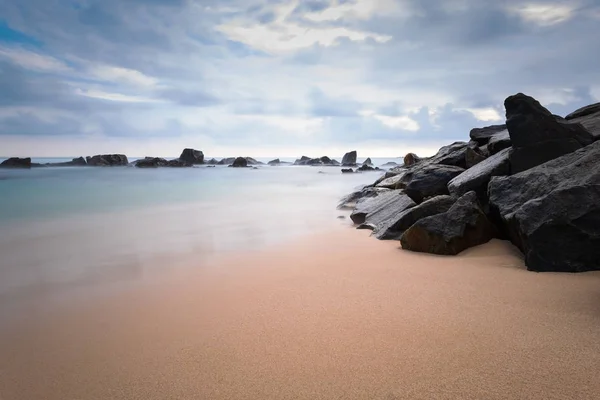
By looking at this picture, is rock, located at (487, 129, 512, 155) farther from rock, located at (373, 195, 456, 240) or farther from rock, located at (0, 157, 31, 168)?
rock, located at (0, 157, 31, 168)

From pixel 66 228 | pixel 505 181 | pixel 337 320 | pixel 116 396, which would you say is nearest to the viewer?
pixel 116 396

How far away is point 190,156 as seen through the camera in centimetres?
8312

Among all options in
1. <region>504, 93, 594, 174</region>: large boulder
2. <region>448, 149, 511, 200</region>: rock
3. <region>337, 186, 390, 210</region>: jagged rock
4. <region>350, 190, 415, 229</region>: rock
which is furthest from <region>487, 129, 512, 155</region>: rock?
<region>337, 186, 390, 210</region>: jagged rock

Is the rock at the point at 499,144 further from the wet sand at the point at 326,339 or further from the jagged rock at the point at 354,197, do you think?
the jagged rock at the point at 354,197

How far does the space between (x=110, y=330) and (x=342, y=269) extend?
294 cm

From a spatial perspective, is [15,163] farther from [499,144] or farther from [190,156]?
[499,144]

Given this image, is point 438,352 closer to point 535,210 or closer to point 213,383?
point 213,383

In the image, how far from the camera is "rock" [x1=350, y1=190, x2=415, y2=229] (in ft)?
26.9

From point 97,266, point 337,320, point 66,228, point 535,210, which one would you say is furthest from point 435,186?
point 66,228

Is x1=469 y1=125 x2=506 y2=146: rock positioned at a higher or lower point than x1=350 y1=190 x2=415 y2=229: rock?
higher

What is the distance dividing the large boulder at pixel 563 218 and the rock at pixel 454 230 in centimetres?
58

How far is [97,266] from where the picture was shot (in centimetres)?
605

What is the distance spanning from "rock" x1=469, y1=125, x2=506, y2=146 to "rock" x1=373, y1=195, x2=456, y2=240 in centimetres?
445

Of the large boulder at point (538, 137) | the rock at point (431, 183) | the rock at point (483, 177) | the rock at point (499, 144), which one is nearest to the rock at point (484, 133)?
the rock at point (499, 144)
